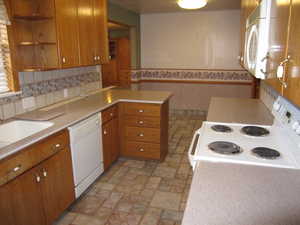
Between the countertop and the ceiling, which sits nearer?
the countertop

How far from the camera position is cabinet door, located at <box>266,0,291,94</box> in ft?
3.57

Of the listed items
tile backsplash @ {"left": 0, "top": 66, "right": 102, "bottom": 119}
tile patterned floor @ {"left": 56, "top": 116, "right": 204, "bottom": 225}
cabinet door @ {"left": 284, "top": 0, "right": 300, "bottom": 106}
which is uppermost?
cabinet door @ {"left": 284, "top": 0, "right": 300, "bottom": 106}

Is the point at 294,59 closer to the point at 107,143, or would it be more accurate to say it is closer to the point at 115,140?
the point at 107,143

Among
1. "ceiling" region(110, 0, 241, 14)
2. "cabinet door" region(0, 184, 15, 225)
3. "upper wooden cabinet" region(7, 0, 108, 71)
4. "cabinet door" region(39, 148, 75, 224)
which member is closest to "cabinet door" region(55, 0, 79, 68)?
"upper wooden cabinet" region(7, 0, 108, 71)

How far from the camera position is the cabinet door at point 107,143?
3.01 meters

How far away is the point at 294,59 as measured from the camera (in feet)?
3.13

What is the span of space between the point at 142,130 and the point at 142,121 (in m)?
0.13

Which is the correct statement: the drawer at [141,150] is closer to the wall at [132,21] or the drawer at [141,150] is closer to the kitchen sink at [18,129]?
the kitchen sink at [18,129]

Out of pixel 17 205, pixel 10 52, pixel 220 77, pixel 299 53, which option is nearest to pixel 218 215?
pixel 299 53

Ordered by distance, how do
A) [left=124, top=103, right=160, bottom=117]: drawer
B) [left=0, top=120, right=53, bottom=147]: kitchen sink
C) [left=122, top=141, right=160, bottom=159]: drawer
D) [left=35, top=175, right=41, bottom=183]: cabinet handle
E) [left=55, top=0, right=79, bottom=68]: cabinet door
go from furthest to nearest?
[left=122, top=141, right=160, bottom=159]: drawer, [left=124, top=103, right=160, bottom=117]: drawer, [left=55, top=0, right=79, bottom=68]: cabinet door, [left=0, top=120, right=53, bottom=147]: kitchen sink, [left=35, top=175, right=41, bottom=183]: cabinet handle

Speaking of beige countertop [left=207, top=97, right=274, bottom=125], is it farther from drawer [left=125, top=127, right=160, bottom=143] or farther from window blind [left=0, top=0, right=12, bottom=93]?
window blind [left=0, top=0, right=12, bottom=93]

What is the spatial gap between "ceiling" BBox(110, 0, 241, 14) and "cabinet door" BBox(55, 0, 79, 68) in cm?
175

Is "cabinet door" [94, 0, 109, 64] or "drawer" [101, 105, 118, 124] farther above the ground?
"cabinet door" [94, 0, 109, 64]

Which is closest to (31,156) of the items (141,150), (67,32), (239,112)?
(67,32)
